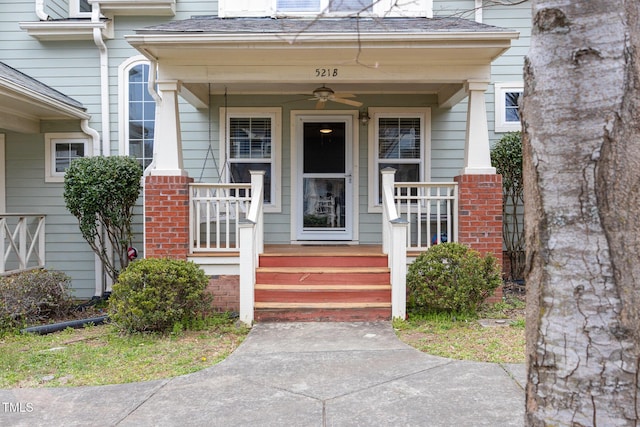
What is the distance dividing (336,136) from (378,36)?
2.43 meters

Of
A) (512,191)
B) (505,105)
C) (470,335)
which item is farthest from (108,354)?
(505,105)

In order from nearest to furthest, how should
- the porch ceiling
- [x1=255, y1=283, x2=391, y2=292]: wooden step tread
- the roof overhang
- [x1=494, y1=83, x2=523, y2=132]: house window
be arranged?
the porch ceiling, [x1=255, y1=283, x2=391, y2=292]: wooden step tread, the roof overhang, [x1=494, y1=83, x2=523, y2=132]: house window

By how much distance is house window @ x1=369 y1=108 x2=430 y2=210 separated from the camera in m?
7.52

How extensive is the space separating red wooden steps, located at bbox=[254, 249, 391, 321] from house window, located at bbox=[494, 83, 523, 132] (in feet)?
10.9

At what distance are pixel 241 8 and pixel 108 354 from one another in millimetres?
5573

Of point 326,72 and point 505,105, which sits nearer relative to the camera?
point 326,72

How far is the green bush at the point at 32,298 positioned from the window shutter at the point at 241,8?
15.7ft

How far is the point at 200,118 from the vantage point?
7602 millimetres

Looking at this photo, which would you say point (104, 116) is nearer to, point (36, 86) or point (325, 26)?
point (36, 86)

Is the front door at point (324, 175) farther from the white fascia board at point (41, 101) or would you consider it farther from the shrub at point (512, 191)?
the white fascia board at point (41, 101)

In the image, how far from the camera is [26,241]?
7.48 metres

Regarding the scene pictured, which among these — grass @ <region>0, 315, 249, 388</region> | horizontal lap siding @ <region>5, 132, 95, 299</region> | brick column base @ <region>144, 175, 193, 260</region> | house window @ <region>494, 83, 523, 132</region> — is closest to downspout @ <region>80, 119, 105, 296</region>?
horizontal lap siding @ <region>5, 132, 95, 299</region>

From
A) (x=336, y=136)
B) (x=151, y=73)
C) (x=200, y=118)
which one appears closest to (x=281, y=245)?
(x=336, y=136)

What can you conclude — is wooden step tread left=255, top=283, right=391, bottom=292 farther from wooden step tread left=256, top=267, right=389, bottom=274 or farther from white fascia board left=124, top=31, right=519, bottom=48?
white fascia board left=124, top=31, right=519, bottom=48
